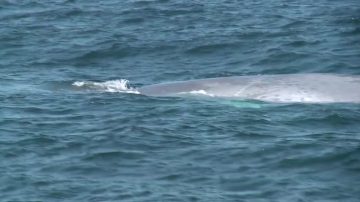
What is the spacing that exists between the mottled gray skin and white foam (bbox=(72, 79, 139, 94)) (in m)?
0.62

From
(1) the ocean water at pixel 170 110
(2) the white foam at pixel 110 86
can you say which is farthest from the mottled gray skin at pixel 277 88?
(2) the white foam at pixel 110 86

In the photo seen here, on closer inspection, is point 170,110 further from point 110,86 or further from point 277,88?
point 110,86

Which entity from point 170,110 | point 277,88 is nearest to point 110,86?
point 170,110

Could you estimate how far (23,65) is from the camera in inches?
1203

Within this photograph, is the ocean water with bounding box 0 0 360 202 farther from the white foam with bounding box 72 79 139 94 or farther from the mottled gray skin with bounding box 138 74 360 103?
the mottled gray skin with bounding box 138 74 360 103

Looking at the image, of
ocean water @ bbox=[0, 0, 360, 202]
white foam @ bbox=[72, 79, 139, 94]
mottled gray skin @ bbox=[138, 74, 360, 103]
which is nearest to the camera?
ocean water @ bbox=[0, 0, 360, 202]

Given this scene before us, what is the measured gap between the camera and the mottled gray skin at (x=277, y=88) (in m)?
24.2

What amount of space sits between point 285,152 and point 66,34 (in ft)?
57.0

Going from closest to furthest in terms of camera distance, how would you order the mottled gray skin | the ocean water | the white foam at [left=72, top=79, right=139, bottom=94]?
the ocean water
the mottled gray skin
the white foam at [left=72, top=79, right=139, bottom=94]

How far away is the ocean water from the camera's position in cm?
1817

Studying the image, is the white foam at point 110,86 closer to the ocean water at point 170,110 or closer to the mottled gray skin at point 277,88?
the ocean water at point 170,110

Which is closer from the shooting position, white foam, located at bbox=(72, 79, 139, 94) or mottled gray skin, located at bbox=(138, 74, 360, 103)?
mottled gray skin, located at bbox=(138, 74, 360, 103)

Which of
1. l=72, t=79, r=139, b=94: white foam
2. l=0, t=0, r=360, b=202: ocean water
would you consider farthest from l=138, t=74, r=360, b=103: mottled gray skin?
l=72, t=79, r=139, b=94: white foam

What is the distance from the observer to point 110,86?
27.3 meters
